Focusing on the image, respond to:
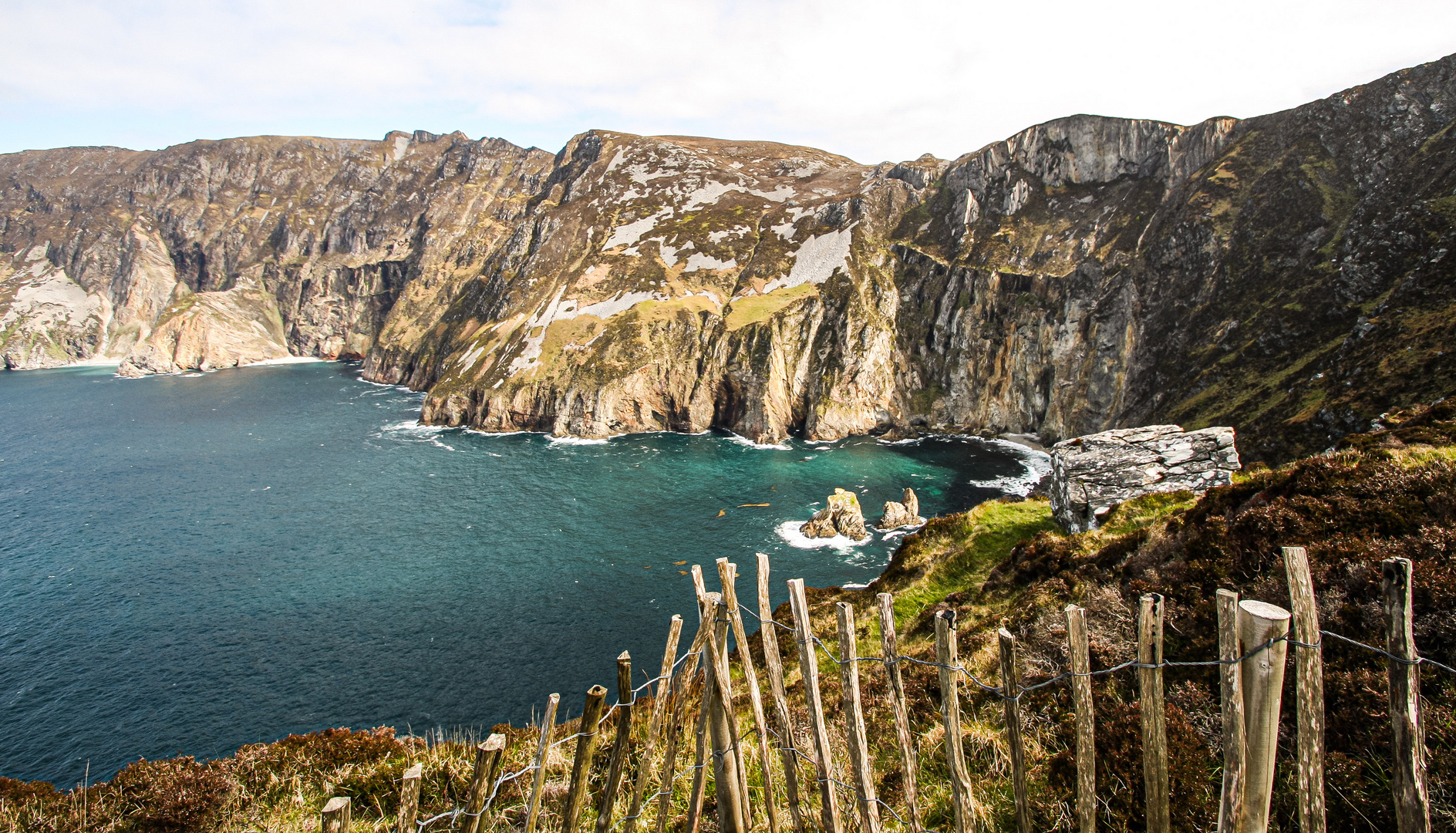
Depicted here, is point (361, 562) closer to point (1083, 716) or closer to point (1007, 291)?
point (1083, 716)

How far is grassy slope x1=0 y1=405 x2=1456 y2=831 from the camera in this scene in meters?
6.94

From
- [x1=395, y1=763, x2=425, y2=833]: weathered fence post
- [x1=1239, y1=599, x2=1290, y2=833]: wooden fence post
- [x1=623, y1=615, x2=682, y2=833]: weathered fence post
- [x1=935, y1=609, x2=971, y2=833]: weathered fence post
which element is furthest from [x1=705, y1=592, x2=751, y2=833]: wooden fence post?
[x1=1239, y1=599, x2=1290, y2=833]: wooden fence post

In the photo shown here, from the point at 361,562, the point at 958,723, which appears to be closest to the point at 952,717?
the point at 958,723

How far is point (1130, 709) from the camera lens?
7953mm

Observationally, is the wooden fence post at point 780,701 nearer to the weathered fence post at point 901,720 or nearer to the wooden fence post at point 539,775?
the weathered fence post at point 901,720

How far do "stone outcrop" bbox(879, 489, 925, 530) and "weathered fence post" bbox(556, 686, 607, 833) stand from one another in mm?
56128

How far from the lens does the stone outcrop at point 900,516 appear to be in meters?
60.4

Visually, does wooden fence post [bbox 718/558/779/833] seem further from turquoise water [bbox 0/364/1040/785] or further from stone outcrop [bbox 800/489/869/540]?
stone outcrop [bbox 800/489/869/540]

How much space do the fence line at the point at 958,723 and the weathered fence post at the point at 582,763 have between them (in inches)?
0.8

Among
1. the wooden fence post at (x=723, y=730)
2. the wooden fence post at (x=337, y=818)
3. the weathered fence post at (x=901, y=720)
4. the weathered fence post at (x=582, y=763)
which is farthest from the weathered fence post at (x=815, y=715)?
the wooden fence post at (x=337, y=818)

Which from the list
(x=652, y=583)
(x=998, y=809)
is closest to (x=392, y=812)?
(x=998, y=809)

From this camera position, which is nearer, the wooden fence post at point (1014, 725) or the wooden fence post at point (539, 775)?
the wooden fence post at point (1014, 725)

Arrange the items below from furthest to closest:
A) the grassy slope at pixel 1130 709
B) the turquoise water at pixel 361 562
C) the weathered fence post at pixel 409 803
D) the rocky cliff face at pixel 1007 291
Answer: the rocky cliff face at pixel 1007 291
the turquoise water at pixel 361 562
the grassy slope at pixel 1130 709
the weathered fence post at pixel 409 803

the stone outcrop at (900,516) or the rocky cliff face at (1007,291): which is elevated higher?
the rocky cliff face at (1007,291)
